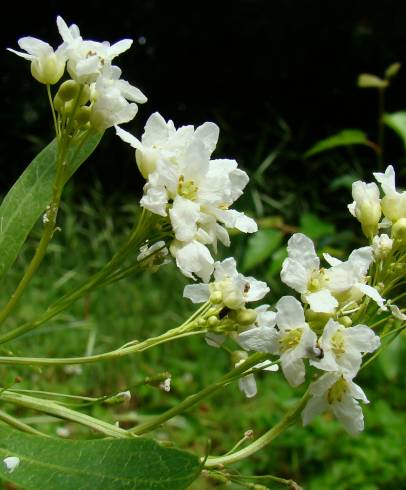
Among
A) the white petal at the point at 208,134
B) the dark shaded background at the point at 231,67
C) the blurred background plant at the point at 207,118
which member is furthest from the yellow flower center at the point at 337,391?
the dark shaded background at the point at 231,67

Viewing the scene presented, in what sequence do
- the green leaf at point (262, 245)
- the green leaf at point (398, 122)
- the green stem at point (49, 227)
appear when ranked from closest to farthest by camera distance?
the green stem at point (49, 227), the green leaf at point (398, 122), the green leaf at point (262, 245)

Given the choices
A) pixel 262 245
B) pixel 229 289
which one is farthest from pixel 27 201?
pixel 262 245

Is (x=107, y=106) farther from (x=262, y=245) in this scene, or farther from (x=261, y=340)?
(x=262, y=245)

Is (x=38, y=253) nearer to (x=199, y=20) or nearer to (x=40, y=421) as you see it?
(x=40, y=421)

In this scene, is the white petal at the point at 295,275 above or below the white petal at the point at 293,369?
above

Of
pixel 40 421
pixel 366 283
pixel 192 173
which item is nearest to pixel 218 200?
pixel 192 173

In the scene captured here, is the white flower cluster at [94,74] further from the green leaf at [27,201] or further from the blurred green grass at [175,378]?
the blurred green grass at [175,378]
